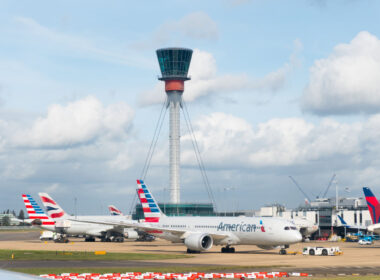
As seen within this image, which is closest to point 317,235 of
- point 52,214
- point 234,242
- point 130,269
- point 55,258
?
point 52,214

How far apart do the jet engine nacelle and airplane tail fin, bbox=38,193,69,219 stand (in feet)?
158

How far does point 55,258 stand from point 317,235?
95456mm

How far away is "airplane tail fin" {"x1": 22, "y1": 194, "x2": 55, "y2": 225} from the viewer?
114 m

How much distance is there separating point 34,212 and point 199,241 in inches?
2150

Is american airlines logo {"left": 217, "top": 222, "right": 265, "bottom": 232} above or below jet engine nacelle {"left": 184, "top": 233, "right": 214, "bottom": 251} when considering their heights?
above

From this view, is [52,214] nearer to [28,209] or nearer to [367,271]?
[28,209]

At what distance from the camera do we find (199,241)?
7131 cm

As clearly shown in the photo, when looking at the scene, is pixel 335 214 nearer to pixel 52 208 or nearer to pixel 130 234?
pixel 130 234

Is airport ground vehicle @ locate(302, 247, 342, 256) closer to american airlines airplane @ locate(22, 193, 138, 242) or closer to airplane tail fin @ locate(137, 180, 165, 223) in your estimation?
airplane tail fin @ locate(137, 180, 165, 223)

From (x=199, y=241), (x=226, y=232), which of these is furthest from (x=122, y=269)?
(x=226, y=232)

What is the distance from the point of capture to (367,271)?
46.4 metres

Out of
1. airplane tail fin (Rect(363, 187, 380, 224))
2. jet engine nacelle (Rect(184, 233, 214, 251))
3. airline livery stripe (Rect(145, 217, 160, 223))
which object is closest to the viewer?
jet engine nacelle (Rect(184, 233, 214, 251))

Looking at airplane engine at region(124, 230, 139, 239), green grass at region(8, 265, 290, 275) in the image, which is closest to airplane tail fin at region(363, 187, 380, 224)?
airplane engine at region(124, 230, 139, 239)

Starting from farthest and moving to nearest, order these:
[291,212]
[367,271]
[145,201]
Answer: [291,212], [145,201], [367,271]
